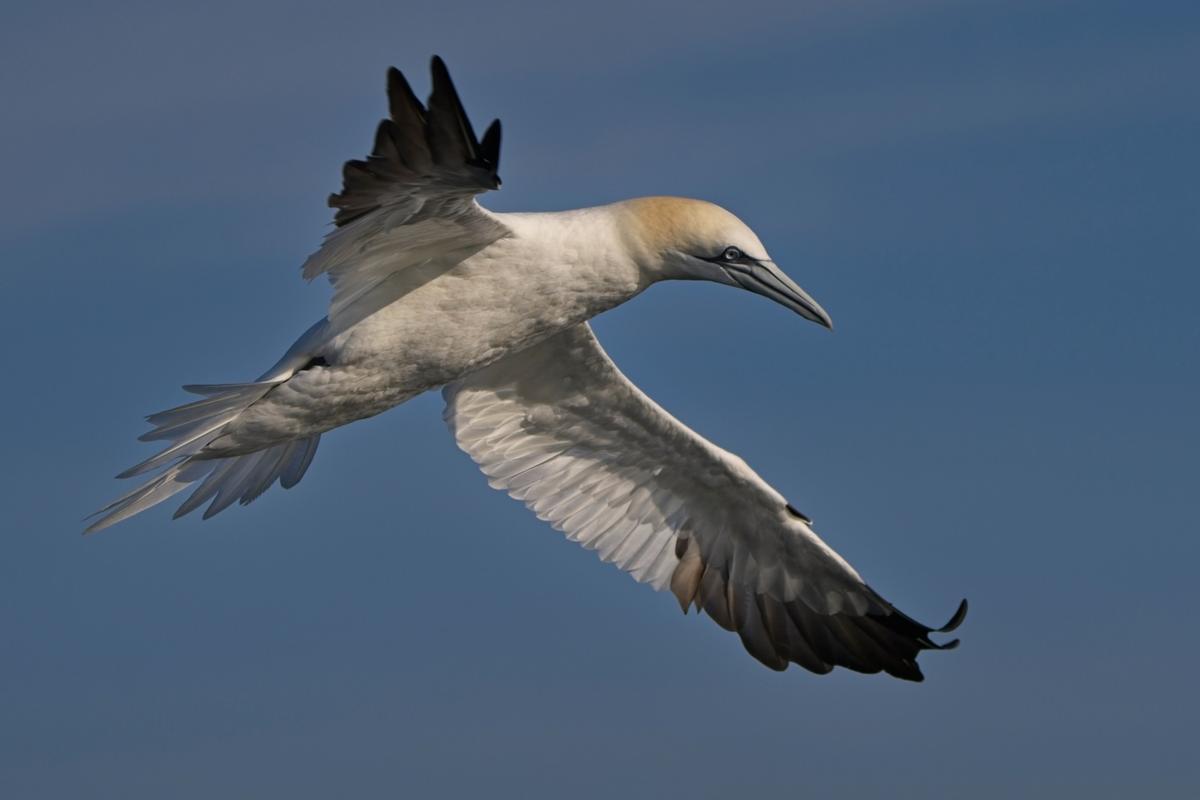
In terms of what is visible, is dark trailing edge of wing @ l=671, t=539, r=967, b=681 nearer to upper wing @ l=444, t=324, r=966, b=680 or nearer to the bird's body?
upper wing @ l=444, t=324, r=966, b=680

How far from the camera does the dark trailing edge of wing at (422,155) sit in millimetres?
8617

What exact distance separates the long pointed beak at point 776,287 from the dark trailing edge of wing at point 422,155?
210 cm

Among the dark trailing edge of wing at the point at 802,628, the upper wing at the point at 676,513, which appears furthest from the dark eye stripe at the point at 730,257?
the dark trailing edge of wing at the point at 802,628

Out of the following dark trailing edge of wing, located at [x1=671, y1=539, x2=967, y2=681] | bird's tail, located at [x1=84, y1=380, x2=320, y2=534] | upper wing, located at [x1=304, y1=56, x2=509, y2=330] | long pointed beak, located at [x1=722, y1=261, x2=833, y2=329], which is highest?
upper wing, located at [x1=304, y1=56, x2=509, y2=330]

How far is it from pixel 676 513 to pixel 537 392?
1.33 metres

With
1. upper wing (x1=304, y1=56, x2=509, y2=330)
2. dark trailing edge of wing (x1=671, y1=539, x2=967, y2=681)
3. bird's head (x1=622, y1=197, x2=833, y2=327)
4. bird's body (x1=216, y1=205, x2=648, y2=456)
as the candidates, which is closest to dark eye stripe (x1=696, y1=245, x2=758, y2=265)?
bird's head (x1=622, y1=197, x2=833, y2=327)

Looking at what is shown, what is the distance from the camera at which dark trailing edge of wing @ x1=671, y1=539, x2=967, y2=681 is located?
41.7 feet

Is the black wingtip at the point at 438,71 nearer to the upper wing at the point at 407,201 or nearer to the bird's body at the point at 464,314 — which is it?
the upper wing at the point at 407,201

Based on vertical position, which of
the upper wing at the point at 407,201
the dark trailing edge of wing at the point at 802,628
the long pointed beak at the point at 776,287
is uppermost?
the upper wing at the point at 407,201

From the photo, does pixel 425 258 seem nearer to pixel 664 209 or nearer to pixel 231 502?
pixel 664 209

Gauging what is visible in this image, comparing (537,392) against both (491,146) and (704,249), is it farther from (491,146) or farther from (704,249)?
(491,146)

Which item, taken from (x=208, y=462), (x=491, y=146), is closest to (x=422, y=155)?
(x=491, y=146)

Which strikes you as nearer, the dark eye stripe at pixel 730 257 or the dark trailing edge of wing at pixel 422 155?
the dark trailing edge of wing at pixel 422 155

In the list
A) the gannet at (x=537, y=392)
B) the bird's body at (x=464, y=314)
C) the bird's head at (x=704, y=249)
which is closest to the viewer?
the gannet at (x=537, y=392)
